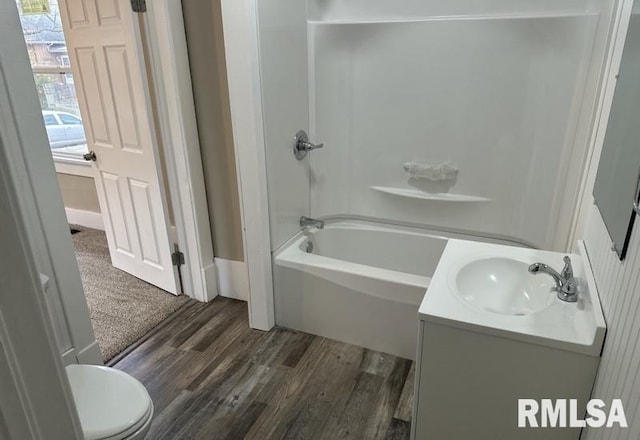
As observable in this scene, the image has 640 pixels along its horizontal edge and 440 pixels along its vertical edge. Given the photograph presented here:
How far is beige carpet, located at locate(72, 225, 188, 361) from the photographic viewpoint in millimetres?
2422

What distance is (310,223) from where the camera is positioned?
2645 mm

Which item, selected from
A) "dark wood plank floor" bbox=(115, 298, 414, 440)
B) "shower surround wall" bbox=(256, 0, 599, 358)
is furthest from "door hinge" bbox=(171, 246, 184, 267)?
"shower surround wall" bbox=(256, 0, 599, 358)

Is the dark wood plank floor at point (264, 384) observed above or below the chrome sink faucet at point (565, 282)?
below

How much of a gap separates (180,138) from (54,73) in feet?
6.77

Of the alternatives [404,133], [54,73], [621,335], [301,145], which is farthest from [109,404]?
[54,73]

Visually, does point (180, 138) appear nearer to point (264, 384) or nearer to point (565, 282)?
point (264, 384)

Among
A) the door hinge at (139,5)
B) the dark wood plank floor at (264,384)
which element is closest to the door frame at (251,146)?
the dark wood plank floor at (264,384)

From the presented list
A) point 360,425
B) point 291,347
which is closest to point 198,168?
point 291,347

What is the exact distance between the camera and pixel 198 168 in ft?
8.23

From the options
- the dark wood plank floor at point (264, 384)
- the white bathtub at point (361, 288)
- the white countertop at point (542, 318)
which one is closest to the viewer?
the white countertop at point (542, 318)

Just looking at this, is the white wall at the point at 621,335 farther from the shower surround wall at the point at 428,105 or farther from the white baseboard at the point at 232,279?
the white baseboard at the point at 232,279

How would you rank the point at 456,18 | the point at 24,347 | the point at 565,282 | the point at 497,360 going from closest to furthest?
the point at 24,347 < the point at 497,360 < the point at 565,282 < the point at 456,18

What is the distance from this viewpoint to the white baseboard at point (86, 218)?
390 cm

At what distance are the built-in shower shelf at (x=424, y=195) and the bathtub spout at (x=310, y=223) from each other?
0.43 meters
